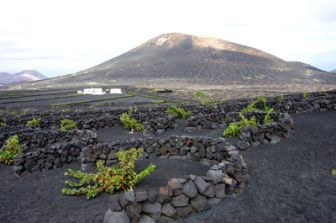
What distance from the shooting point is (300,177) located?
10.7 m

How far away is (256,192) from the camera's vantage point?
376 inches

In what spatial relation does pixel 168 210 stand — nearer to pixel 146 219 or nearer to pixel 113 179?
pixel 146 219

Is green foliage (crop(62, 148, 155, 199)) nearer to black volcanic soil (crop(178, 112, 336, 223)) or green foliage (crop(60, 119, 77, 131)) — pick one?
black volcanic soil (crop(178, 112, 336, 223))

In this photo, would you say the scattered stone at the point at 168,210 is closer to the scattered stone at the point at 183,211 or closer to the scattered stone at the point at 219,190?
the scattered stone at the point at 183,211

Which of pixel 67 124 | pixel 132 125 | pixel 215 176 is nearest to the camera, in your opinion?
pixel 215 176

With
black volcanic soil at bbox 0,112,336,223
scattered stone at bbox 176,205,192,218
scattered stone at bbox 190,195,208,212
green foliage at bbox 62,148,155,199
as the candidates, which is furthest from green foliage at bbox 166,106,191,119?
scattered stone at bbox 176,205,192,218

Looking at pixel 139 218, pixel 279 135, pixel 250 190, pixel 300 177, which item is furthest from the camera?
pixel 279 135

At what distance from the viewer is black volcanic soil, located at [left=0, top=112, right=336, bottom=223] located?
8.30 metres

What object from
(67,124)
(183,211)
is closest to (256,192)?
(183,211)

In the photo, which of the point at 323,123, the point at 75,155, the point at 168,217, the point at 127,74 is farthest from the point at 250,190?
the point at 127,74

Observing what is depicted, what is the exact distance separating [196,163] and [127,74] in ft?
597

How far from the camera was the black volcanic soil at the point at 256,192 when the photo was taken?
8305mm

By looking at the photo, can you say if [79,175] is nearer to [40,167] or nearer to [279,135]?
[40,167]

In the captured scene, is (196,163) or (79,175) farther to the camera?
(196,163)
